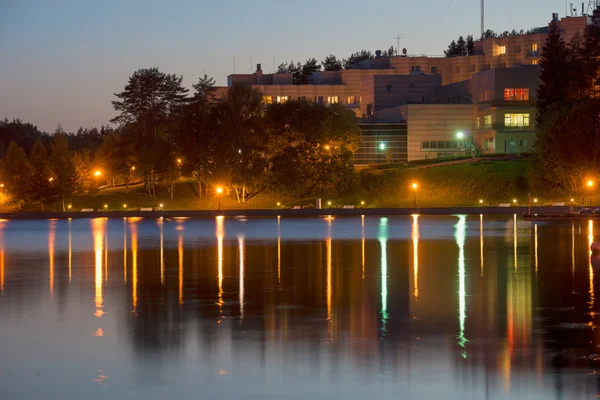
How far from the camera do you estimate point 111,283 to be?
2723 centimetres

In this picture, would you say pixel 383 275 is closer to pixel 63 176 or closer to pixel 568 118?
pixel 568 118

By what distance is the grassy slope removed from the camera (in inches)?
3772

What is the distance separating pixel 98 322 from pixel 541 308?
993 cm

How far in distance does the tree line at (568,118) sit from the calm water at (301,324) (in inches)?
1938

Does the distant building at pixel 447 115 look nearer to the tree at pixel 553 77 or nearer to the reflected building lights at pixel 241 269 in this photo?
the tree at pixel 553 77

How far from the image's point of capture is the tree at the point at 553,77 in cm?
10244

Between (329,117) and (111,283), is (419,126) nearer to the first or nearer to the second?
(329,117)

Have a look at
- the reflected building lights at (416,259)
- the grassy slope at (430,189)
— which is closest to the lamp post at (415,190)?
the grassy slope at (430,189)

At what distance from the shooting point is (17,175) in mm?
Result: 117125

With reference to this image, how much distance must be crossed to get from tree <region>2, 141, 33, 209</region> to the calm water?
73804 mm

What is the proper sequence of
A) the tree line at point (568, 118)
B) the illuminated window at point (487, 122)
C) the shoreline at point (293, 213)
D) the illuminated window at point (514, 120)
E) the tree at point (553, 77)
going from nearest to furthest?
1. the shoreline at point (293, 213)
2. the tree line at point (568, 118)
3. the tree at point (553, 77)
4. the illuminated window at point (514, 120)
5. the illuminated window at point (487, 122)

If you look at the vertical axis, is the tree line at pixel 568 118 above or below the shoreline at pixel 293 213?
above

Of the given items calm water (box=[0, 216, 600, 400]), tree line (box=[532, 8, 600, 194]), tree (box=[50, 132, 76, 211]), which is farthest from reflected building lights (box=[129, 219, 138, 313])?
tree (box=[50, 132, 76, 211])

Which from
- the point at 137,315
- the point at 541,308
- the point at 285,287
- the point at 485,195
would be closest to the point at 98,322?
the point at 137,315
